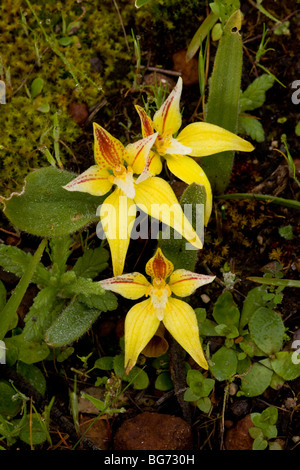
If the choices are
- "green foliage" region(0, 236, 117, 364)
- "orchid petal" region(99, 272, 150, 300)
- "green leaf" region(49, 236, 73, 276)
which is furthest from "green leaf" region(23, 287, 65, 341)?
"orchid petal" region(99, 272, 150, 300)

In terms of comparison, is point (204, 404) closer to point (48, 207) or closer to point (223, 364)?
point (223, 364)

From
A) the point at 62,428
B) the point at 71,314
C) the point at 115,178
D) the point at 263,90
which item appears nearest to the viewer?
the point at 115,178

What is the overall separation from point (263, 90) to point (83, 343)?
5.80ft

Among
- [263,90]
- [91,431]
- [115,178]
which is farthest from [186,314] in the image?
[263,90]

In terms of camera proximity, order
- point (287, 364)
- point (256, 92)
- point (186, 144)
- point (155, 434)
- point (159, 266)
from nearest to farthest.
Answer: point (159, 266), point (186, 144), point (155, 434), point (287, 364), point (256, 92)

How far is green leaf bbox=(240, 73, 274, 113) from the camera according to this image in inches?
113

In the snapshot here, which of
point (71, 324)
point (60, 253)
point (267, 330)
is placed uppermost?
point (60, 253)

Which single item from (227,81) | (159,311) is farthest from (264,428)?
(227,81)

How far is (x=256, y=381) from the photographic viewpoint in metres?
2.60

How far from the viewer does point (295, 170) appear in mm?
2879

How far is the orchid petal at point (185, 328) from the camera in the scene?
2.27 meters

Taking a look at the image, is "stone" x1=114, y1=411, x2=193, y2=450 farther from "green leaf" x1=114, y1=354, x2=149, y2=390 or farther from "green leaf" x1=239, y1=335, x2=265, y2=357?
"green leaf" x1=239, y1=335, x2=265, y2=357

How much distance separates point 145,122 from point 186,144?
0.93 ft

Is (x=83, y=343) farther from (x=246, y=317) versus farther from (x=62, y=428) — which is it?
(x=246, y=317)
